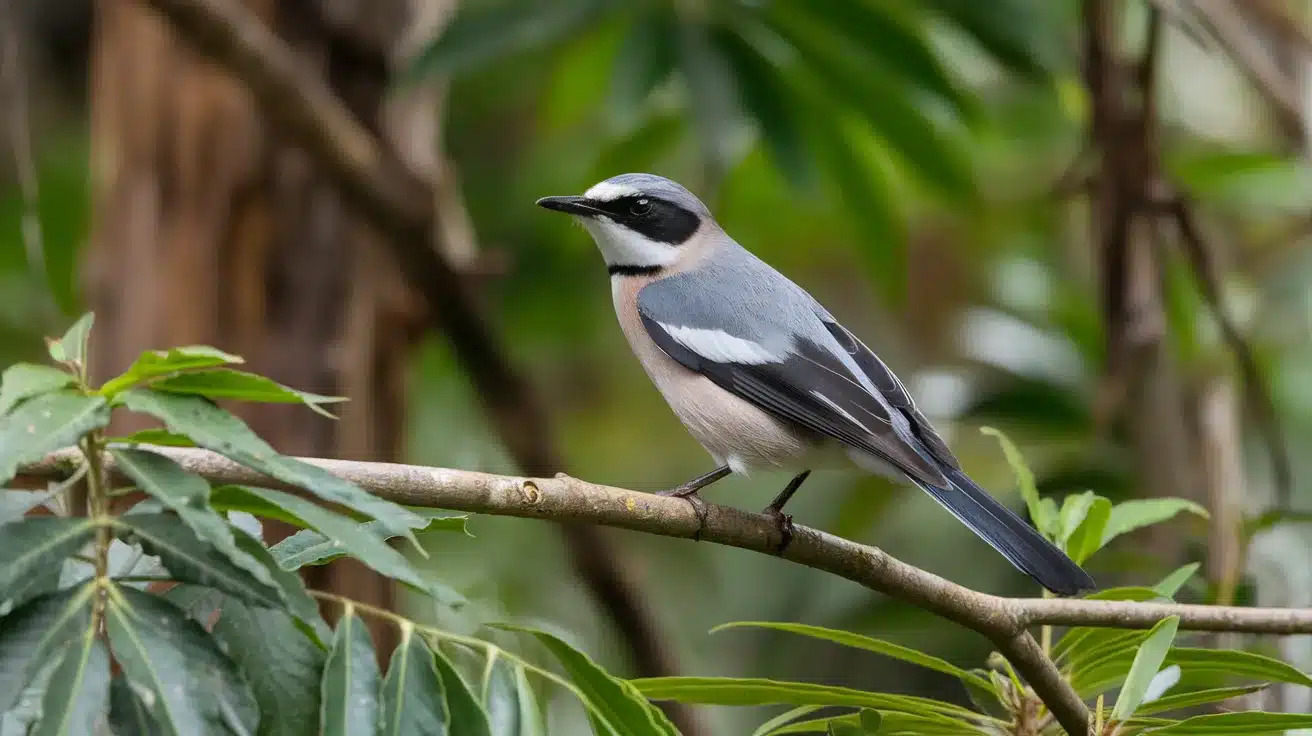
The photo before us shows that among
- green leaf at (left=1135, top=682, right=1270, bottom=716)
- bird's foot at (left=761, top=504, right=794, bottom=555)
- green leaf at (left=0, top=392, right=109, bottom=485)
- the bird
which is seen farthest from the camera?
the bird

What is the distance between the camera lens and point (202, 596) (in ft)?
5.73

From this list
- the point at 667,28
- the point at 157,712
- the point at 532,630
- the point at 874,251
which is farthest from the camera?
the point at 874,251

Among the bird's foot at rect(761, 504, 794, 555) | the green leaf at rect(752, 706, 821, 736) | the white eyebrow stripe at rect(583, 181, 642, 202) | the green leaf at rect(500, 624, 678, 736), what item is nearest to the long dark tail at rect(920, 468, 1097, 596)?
the bird's foot at rect(761, 504, 794, 555)

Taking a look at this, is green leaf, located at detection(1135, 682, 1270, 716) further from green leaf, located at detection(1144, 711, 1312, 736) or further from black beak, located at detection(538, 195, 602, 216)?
black beak, located at detection(538, 195, 602, 216)

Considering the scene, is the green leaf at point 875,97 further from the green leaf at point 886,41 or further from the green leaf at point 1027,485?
the green leaf at point 1027,485

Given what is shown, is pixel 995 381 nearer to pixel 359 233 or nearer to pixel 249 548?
pixel 359 233

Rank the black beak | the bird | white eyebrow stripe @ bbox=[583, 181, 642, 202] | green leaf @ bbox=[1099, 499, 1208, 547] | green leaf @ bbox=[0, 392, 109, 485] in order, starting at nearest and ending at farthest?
green leaf @ bbox=[0, 392, 109, 485] → green leaf @ bbox=[1099, 499, 1208, 547] → the bird → the black beak → white eyebrow stripe @ bbox=[583, 181, 642, 202]

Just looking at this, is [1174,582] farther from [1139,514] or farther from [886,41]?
[886,41]

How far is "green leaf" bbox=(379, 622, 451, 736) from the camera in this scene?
1.71 metres

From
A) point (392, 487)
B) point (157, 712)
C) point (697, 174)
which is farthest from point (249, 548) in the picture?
point (697, 174)

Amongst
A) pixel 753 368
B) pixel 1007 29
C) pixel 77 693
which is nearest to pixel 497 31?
pixel 753 368

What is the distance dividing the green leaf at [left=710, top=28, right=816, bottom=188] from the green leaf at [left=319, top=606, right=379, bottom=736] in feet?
9.25

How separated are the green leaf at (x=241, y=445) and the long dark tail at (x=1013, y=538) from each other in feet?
5.04

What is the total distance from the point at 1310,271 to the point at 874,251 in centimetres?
259
